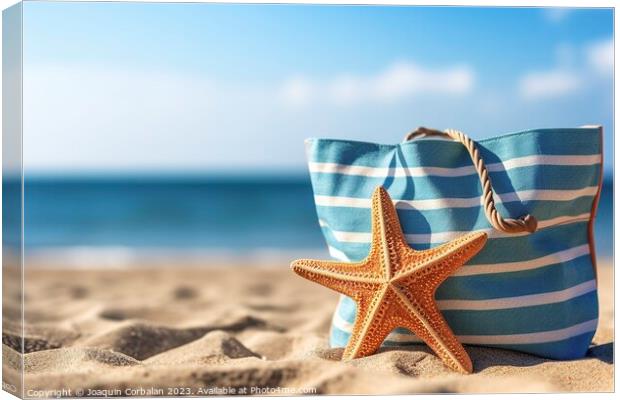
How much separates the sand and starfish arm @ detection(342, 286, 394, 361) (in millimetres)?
37

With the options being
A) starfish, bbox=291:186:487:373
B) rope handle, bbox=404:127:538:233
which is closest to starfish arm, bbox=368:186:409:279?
starfish, bbox=291:186:487:373

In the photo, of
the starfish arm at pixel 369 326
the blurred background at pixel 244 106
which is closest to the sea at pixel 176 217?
the blurred background at pixel 244 106

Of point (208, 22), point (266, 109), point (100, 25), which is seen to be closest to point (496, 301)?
point (208, 22)

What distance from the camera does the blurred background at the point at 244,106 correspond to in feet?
16.8

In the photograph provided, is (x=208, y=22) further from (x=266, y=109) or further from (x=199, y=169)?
(x=199, y=169)

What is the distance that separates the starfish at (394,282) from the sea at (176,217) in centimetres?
519

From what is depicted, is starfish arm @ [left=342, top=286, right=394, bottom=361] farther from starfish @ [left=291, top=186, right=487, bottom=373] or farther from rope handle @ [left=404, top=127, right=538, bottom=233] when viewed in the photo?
rope handle @ [left=404, top=127, right=538, bottom=233]

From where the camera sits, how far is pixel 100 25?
10.3ft

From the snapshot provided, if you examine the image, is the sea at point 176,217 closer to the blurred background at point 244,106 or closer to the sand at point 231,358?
the blurred background at point 244,106

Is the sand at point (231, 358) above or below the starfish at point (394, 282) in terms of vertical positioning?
below

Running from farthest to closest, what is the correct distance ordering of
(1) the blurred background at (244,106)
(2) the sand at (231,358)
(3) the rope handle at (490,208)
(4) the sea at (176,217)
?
(4) the sea at (176,217)
(1) the blurred background at (244,106)
(3) the rope handle at (490,208)
(2) the sand at (231,358)

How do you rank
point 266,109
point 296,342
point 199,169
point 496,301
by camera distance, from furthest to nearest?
point 199,169
point 266,109
point 296,342
point 496,301

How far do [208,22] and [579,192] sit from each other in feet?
5.77

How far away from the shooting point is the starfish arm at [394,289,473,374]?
2123 millimetres
